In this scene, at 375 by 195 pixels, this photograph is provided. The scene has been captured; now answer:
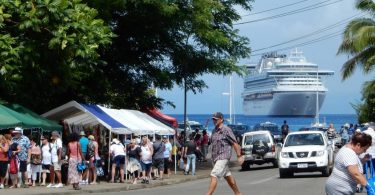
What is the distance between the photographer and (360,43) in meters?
41.5

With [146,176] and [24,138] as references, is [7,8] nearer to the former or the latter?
[24,138]

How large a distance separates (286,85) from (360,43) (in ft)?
244

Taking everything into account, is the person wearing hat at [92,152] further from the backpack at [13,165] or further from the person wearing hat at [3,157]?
the person wearing hat at [3,157]

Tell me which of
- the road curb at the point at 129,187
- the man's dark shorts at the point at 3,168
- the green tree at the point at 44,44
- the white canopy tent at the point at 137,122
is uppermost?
the green tree at the point at 44,44

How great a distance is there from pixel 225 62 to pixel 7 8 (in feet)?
49.3

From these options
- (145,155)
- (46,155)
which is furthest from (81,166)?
(145,155)

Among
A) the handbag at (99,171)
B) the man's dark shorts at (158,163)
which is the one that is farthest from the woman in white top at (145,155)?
the handbag at (99,171)

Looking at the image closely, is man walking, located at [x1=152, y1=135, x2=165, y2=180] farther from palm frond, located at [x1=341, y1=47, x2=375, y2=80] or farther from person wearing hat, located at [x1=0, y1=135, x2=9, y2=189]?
palm frond, located at [x1=341, y1=47, x2=375, y2=80]

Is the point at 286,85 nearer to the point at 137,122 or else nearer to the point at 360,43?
the point at 360,43

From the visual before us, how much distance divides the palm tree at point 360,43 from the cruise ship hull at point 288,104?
72590mm

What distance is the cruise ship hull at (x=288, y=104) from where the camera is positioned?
386ft

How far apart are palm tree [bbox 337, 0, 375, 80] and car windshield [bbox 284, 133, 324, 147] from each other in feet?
45.6

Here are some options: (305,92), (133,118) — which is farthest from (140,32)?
(305,92)

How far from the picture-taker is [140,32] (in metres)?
37.0
